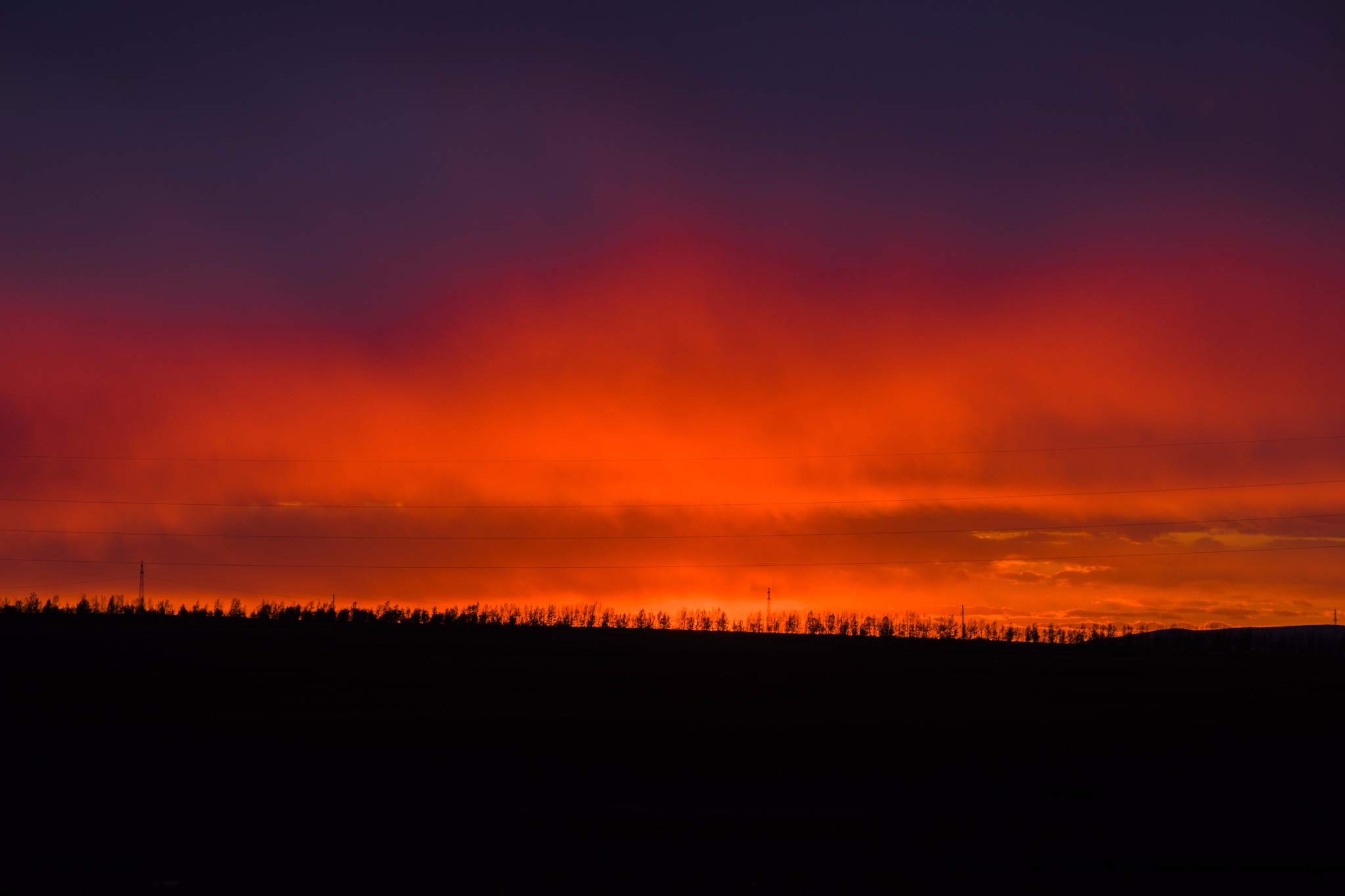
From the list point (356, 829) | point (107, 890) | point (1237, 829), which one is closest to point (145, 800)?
point (356, 829)

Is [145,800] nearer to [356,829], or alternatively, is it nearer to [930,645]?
[356,829]

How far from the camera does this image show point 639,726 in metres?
28.2

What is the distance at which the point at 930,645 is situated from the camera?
81500 mm

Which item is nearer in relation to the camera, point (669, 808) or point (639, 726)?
point (669, 808)

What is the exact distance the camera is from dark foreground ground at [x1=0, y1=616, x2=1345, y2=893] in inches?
541

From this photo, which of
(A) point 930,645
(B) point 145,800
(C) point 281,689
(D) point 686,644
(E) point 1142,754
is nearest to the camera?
(B) point 145,800

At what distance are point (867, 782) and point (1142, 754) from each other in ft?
27.8

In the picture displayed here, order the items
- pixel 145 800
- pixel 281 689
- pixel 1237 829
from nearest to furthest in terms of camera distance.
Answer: pixel 1237 829 → pixel 145 800 → pixel 281 689

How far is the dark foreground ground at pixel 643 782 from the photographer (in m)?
13.8

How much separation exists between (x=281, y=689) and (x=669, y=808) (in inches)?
901

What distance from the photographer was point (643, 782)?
811 inches

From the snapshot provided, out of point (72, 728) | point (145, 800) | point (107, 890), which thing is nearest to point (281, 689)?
point (72, 728)

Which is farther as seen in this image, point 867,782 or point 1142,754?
point 1142,754

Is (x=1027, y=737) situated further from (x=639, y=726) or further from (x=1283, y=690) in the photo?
(x=1283, y=690)
